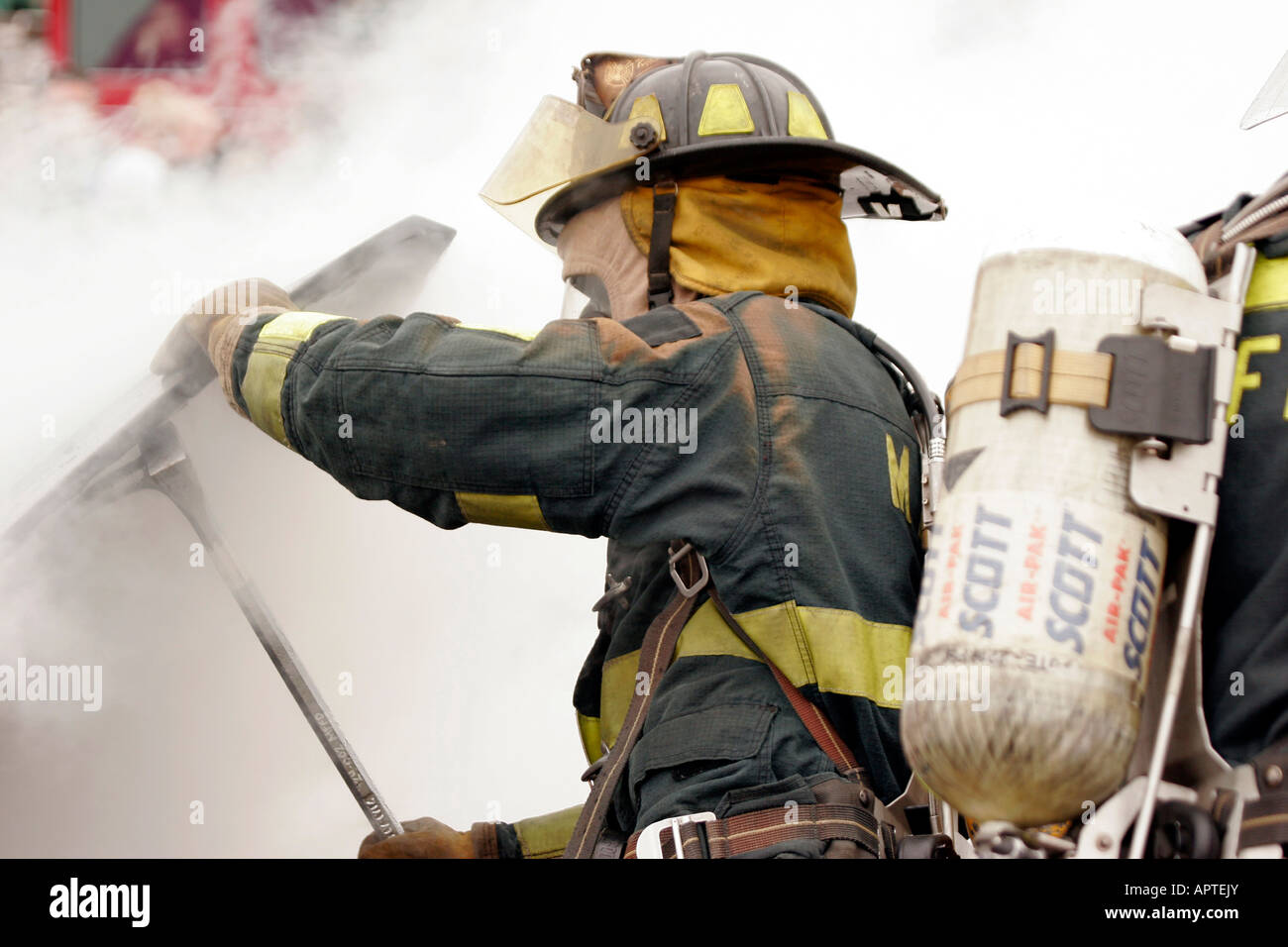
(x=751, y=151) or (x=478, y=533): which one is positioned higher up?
(x=751, y=151)

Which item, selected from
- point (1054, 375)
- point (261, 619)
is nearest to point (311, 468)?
point (261, 619)

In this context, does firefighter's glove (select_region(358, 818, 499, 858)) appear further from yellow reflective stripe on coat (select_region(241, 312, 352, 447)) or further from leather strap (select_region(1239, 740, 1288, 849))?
leather strap (select_region(1239, 740, 1288, 849))

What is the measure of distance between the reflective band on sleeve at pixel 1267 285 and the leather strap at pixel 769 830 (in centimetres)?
105

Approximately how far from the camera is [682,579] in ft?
8.54

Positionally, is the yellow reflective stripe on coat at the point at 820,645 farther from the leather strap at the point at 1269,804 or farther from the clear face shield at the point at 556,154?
the clear face shield at the point at 556,154

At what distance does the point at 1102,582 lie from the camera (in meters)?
1.77

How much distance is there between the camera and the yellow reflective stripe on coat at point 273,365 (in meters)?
2.72

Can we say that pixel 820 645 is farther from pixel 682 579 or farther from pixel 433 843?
pixel 433 843

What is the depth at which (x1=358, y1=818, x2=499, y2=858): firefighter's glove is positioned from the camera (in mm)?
3404

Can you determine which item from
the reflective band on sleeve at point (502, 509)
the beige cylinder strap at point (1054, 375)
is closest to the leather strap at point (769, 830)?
the reflective band on sleeve at point (502, 509)

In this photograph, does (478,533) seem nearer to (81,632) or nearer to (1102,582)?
(81,632)

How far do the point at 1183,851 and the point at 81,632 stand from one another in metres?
2.58

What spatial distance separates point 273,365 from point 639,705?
95cm
